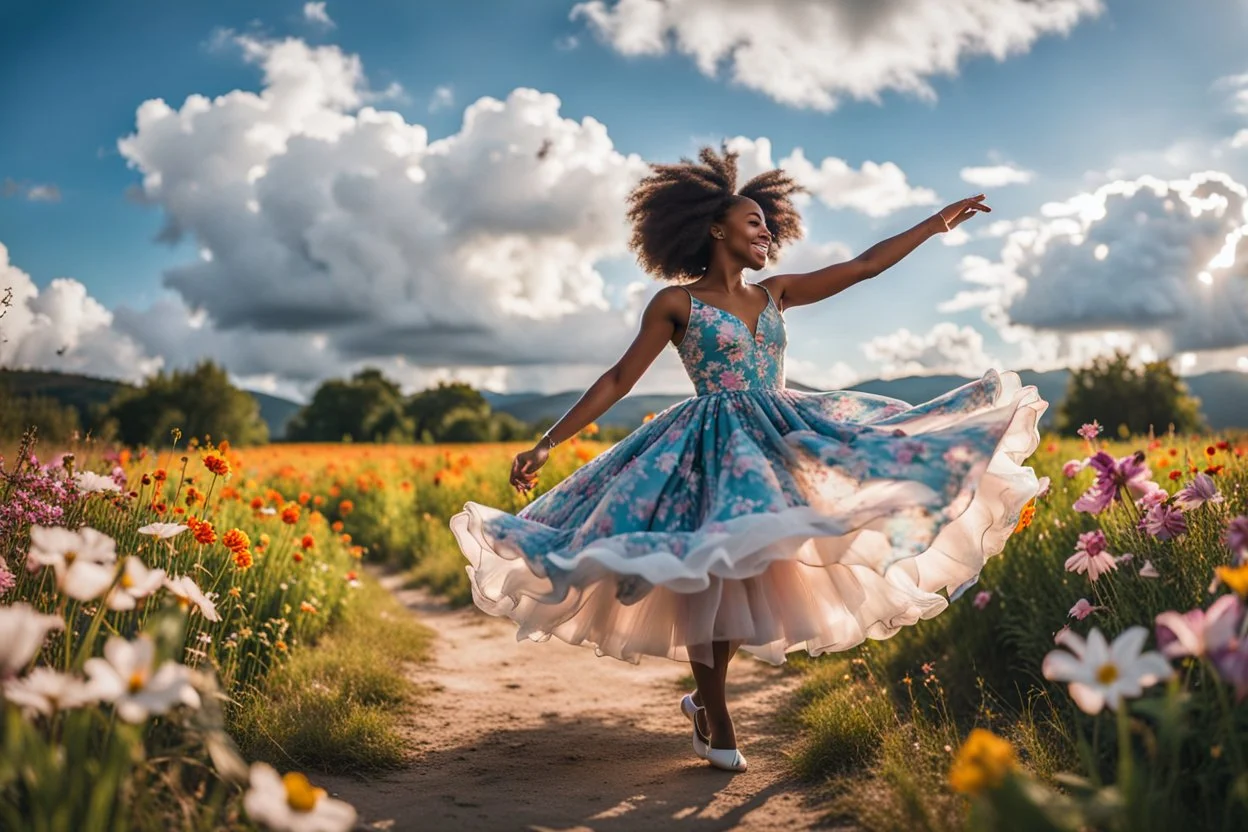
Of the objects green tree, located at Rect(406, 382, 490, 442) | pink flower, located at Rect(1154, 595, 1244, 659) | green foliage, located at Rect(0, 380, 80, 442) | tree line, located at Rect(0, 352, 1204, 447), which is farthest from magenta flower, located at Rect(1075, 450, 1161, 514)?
green tree, located at Rect(406, 382, 490, 442)

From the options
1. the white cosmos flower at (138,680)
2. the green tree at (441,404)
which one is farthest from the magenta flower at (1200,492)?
the green tree at (441,404)

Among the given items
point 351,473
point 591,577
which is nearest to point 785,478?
point 591,577

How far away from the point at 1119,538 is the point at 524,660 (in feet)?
13.2

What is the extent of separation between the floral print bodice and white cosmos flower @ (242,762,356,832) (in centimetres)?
248

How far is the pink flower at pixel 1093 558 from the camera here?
10.4ft

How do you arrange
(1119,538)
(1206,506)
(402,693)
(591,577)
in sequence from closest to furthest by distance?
(591,577), (1206,506), (1119,538), (402,693)

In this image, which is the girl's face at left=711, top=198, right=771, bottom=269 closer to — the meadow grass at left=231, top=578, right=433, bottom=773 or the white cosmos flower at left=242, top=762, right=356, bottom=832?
the meadow grass at left=231, top=578, right=433, bottom=773

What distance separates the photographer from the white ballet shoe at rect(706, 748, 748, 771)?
3.84 m

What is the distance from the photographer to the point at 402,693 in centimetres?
506

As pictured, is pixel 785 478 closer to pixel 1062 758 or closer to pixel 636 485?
pixel 636 485

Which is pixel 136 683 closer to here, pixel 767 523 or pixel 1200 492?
pixel 767 523

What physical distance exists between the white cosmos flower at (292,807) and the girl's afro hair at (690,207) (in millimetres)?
3096

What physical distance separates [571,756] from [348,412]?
60.4 metres

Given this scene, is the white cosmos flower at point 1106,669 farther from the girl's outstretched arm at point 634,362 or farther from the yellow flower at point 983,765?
the girl's outstretched arm at point 634,362
